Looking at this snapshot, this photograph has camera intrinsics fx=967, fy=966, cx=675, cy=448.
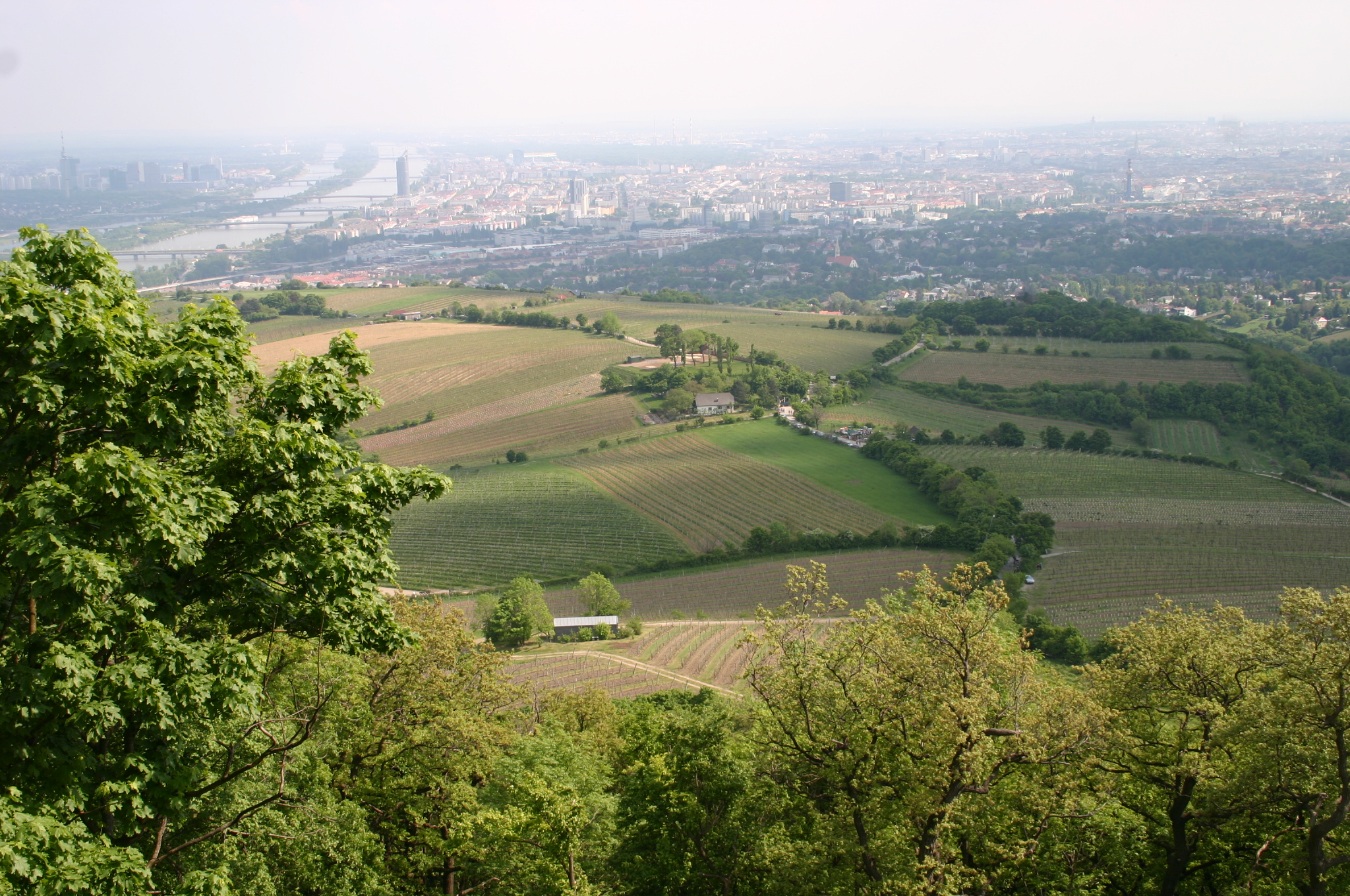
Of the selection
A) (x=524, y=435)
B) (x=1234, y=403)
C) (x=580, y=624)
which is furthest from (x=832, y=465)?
(x=1234, y=403)

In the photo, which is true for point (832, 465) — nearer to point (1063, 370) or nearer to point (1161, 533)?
point (1161, 533)

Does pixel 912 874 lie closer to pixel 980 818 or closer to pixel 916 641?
pixel 980 818

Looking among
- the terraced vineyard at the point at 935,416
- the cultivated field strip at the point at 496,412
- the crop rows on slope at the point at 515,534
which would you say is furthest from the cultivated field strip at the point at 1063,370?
the crop rows on slope at the point at 515,534

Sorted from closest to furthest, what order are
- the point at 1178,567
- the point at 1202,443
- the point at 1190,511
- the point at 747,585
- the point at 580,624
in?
1. the point at 580,624
2. the point at 747,585
3. the point at 1178,567
4. the point at 1190,511
5. the point at 1202,443

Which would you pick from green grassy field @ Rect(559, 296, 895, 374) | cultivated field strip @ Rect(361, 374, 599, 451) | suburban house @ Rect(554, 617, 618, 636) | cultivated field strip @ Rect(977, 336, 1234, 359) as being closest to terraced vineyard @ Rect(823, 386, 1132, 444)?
green grassy field @ Rect(559, 296, 895, 374)

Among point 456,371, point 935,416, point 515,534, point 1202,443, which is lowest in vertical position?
point 515,534

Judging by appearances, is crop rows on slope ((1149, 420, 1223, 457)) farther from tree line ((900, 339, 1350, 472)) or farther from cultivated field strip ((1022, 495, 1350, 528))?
cultivated field strip ((1022, 495, 1350, 528))
